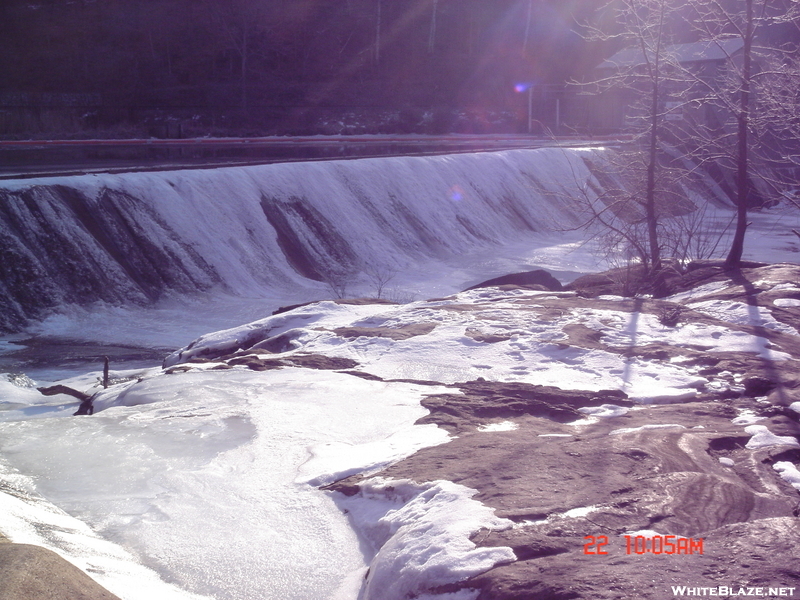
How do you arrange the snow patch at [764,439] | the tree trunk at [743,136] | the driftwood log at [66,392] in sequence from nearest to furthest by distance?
the snow patch at [764,439]
the driftwood log at [66,392]
the tree trunk at [743,136]

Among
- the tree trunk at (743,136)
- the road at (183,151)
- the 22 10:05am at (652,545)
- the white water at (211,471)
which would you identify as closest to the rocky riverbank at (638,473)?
the 22 10:05am at (652,545)

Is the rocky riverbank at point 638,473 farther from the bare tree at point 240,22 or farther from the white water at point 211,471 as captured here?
the bare tree at point 240,22

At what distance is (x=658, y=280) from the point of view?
9.75 metres

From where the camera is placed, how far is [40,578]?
2.54 metres

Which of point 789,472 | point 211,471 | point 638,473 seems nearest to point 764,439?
point 789,472

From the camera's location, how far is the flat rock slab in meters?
2.45

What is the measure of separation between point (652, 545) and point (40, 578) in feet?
7.40

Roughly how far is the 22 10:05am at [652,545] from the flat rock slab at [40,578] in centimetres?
186

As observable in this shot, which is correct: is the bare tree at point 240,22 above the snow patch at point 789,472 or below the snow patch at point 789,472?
above

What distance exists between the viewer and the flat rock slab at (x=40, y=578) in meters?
2.45

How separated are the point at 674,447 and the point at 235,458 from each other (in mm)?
2601

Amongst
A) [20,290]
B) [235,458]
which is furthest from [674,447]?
[20,290]

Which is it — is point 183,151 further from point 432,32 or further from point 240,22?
point 432,32

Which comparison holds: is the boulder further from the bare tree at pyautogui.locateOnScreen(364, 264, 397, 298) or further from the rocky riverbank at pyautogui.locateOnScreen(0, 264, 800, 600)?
the bare tree at pyautogui.locateOnScreen(364, 264, 397, 298)
